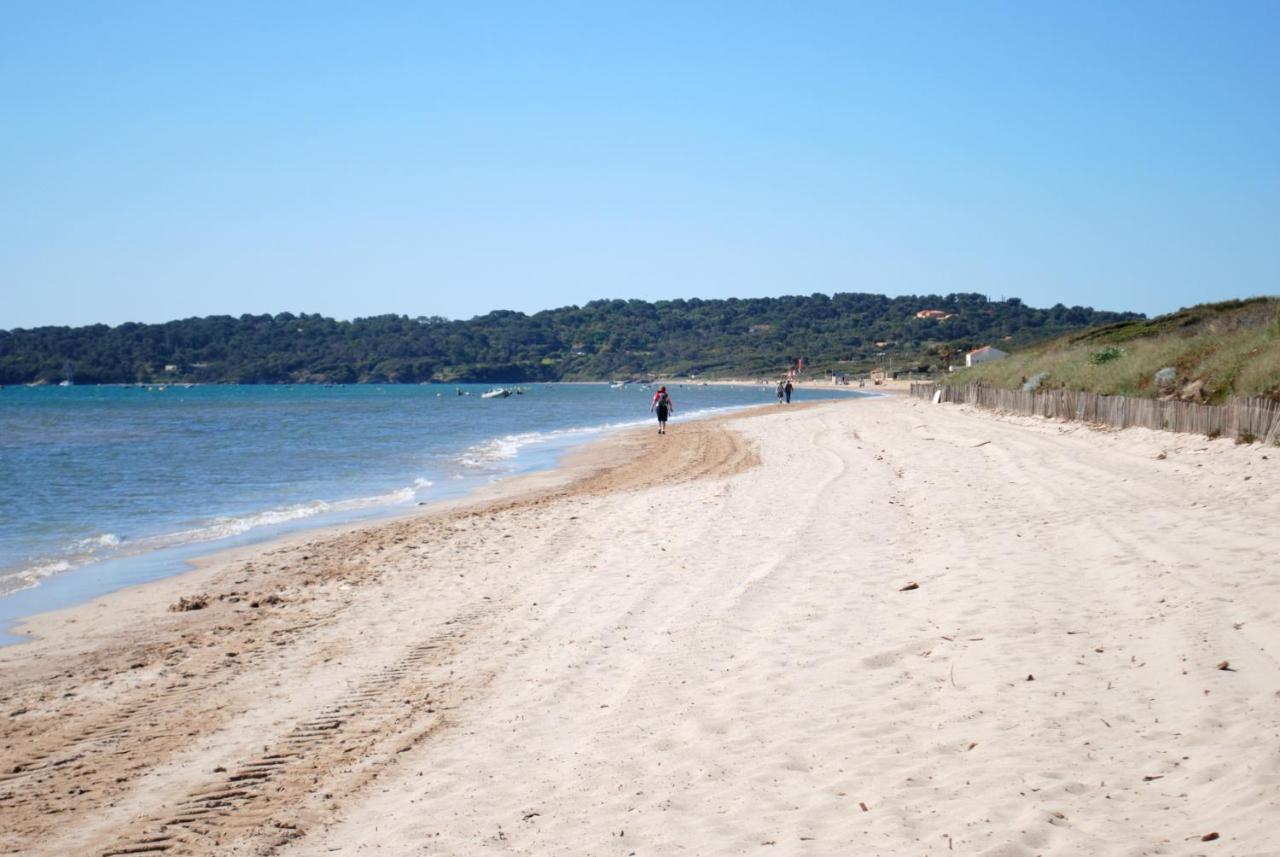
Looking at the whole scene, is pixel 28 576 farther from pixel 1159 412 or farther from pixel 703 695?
pixel 1159 412

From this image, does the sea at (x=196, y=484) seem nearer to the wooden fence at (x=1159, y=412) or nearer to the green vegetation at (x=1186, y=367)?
the wooden fence at (x=1159, y=412)

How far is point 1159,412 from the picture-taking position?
780 inches

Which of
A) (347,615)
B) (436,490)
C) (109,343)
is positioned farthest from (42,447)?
(109,343)

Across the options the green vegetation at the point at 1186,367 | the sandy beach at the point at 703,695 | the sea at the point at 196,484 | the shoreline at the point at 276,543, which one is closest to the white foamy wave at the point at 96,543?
the sea at the point at 196,484

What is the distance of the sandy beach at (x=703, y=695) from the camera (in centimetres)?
466

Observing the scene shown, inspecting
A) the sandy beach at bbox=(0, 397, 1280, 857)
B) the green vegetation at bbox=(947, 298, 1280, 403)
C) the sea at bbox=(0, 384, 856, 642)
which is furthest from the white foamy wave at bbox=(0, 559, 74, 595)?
the green vegetation at bbox=(947, 298, 1280, 403)

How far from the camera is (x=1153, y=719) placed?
5.34m

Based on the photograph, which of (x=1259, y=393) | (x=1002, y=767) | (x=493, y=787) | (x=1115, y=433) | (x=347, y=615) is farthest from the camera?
(x=1115, y=433)

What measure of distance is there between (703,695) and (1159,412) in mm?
16554

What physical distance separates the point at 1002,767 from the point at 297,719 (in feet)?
14.2

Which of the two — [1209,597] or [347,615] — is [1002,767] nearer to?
[1209,597]

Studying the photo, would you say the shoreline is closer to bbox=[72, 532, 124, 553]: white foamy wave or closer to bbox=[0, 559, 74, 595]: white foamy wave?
bbox=[0, 559, 74, 595]: white foamy wave

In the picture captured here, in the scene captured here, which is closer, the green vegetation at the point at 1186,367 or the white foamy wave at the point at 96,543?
the white foamy wave at the point at 96,543

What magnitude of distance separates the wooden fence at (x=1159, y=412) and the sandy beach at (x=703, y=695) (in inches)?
119
